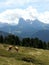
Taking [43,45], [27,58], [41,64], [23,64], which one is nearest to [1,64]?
[23,64]

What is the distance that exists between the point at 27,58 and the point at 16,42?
436 feet

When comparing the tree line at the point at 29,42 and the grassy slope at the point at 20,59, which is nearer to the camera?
the grassy slope at the point at 20,59

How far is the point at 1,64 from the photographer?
46844 mm

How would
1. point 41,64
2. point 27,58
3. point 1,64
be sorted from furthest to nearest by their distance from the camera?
1. point 27,58
2. point 41,64
3. point 1,64

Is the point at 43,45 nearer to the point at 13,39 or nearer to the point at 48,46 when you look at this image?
the point at 48,46

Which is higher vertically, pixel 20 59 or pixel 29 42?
pixel 29 42

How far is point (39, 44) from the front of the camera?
18600 cm

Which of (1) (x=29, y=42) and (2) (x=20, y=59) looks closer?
(2) (x=20, y=59)

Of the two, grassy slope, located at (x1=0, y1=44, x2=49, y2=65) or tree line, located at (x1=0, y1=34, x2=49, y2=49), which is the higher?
tree line, located at (x1=0, y1=34, x2=49, y2=49)

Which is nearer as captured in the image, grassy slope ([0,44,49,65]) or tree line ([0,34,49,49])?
grassy slope ([0,44,49,65])

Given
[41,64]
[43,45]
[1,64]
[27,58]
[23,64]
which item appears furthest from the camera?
[43,45]

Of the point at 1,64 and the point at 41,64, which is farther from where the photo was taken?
the point at 41,64

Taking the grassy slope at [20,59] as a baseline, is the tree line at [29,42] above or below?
above

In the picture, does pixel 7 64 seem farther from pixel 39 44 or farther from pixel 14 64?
pixel 39 44
